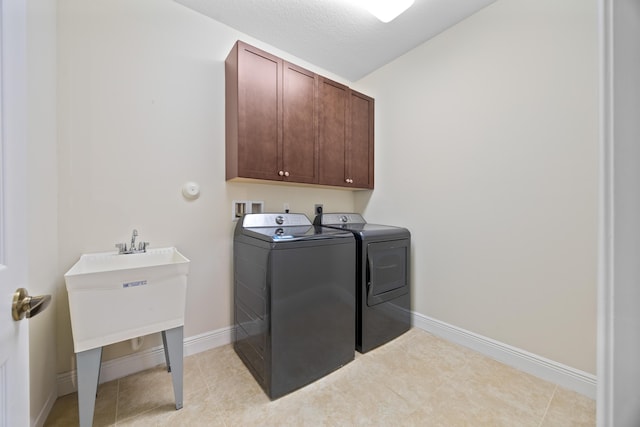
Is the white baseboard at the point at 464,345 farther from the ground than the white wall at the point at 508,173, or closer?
closer

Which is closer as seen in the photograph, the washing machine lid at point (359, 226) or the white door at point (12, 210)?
the white door at point (12, 210)

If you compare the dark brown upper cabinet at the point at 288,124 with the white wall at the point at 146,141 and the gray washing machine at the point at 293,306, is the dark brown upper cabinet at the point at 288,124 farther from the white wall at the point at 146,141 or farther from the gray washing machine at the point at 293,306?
the gray washing machine at the point at 293,306

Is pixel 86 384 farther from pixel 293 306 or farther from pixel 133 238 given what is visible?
pixel 293 306

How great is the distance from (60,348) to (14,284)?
147 centimetres

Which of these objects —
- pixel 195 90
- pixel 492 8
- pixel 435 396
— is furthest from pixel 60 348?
pixel 492 8

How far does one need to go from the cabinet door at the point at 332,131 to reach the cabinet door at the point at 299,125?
0.24 ft

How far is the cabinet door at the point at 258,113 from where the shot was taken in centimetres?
184

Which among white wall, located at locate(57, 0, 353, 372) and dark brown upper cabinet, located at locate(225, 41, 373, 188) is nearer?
white wall, located at locate(57, 0, 353, 372)

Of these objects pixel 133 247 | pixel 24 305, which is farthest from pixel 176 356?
pixel 24 305

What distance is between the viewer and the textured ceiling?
187 centimetres

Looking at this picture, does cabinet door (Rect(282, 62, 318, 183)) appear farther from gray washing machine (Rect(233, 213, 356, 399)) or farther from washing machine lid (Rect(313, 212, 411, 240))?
gray washing machine (Rect(233, 213, 356, 399))

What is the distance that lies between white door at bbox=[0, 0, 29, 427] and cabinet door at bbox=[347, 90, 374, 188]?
86.0 inches
